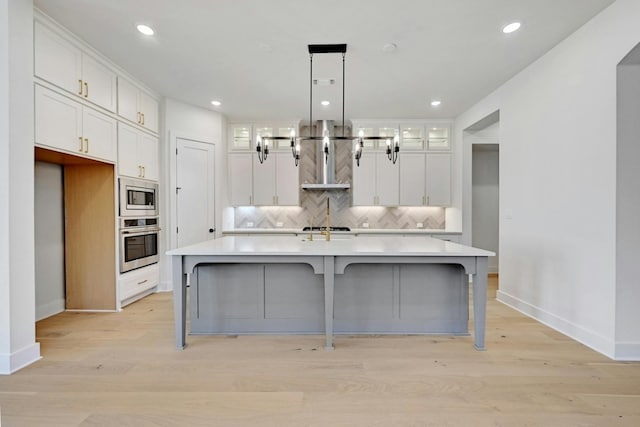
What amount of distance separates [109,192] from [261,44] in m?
2.33

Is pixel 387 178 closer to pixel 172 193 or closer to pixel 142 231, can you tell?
pixel 172 193

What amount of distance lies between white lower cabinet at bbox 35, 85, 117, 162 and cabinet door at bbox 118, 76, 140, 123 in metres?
0.26

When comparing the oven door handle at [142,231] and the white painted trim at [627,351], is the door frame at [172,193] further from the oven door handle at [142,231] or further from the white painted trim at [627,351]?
the white painted trim at [627,351]

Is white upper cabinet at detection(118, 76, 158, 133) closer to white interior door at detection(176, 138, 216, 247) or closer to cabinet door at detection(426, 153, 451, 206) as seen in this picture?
white interior door at detection(176, 138, 216, 247)

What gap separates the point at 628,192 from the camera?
90.5 inches

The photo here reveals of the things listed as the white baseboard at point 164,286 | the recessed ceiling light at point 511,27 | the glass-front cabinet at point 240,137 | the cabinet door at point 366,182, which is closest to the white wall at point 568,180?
the recessed ceiling light at point 511,27

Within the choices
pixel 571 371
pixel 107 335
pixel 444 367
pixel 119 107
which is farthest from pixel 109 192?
pixel 571 371

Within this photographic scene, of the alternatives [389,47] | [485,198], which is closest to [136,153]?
[389,47]

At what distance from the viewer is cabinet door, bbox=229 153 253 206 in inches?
205

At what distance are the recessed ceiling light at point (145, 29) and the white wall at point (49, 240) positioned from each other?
1.83 meters

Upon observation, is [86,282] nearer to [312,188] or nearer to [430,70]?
[312,188]

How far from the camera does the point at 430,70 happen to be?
133 inches

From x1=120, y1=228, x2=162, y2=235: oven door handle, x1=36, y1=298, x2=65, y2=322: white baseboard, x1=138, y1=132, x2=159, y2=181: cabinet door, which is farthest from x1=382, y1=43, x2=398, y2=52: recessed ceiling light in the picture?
x1=36, y1=298, x2=65, y2=322: white baseboard

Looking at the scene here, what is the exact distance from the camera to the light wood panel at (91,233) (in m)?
3.40
